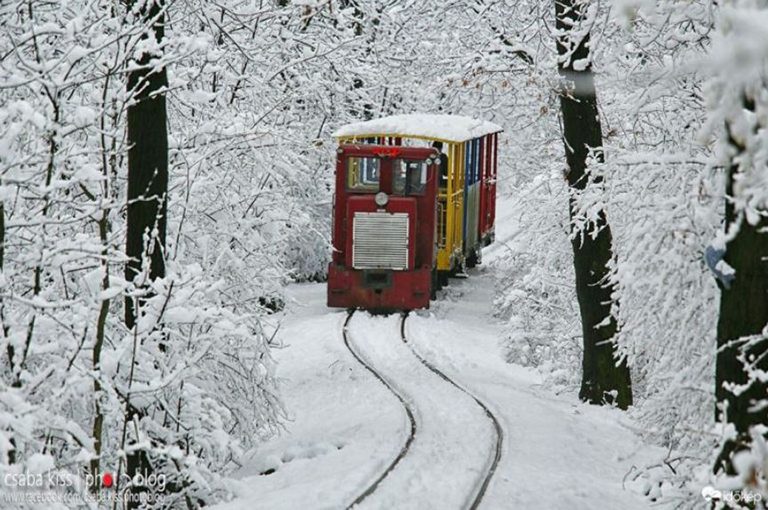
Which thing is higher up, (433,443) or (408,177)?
(408,177)

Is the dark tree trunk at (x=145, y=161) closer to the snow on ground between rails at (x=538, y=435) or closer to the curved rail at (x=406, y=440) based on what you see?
the curved rail at (x=406, y=440)

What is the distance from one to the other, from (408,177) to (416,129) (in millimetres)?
1822

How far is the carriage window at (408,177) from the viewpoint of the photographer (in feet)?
65.6

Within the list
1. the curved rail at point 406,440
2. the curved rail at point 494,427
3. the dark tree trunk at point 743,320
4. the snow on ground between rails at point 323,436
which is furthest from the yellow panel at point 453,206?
the dark tree trunk at point 743,320

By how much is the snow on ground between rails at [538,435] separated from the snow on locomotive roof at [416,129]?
4.00 m

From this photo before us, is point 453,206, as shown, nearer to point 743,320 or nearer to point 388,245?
point 388,245

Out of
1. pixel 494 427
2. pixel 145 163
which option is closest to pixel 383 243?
pixel 494 427

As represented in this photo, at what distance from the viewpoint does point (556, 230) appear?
16734mm

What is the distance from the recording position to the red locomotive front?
1962 cm

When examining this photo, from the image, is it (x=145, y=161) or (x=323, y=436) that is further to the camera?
(x=323, y=436)

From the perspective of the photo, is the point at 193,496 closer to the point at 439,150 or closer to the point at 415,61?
the point at 439,150

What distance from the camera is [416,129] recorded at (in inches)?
848

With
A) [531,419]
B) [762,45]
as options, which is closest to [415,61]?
[531,419]

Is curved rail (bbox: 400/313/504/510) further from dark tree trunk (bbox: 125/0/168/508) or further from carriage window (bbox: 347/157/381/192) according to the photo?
carriage window (bbox: 347/157/381/192)
